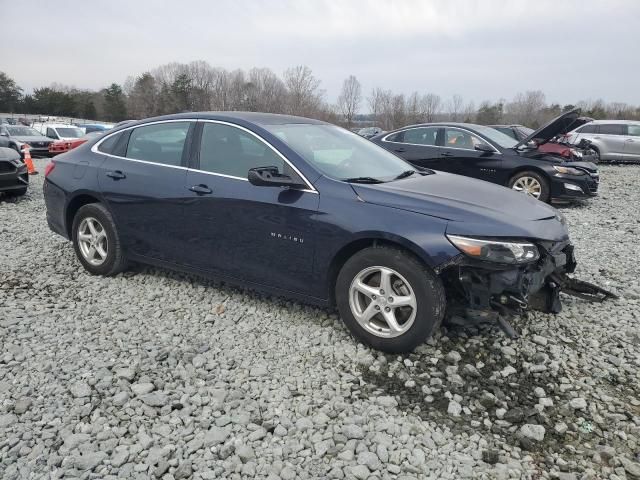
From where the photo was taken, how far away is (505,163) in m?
8.57

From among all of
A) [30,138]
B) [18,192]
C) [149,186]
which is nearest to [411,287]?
[149,186]

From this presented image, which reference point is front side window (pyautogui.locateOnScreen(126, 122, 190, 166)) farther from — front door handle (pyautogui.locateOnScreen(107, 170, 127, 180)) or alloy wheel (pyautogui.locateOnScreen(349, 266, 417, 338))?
alloy wheel (pyautogui.locateOnScreen(349, 266, 417, 338))

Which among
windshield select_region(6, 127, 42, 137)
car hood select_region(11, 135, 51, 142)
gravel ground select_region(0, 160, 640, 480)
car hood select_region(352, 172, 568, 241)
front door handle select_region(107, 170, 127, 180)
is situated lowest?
gravel ground select_region(0, 160, 640, 480)

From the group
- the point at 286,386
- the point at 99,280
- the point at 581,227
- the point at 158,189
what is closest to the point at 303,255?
the point at 286,386

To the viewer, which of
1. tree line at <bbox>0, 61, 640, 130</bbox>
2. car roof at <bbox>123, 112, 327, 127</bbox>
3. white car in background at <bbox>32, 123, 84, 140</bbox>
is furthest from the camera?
tree line at <bbox>0, 61, 640, 130</bbox>

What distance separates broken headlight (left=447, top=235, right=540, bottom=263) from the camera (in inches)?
115

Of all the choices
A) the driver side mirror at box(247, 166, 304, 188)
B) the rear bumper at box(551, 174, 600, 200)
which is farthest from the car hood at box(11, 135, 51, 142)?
the driver side mirror at box(247, 166, 304, 188)

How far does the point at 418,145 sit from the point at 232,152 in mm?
6066

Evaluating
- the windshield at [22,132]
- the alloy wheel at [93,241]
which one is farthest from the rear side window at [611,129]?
the windshield at [22,132]

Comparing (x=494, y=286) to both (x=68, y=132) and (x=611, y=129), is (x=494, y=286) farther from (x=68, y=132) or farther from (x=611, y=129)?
(x=68, y=132)

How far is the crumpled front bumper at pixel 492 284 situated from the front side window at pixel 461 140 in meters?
5.74

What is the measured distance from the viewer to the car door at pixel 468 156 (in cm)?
862

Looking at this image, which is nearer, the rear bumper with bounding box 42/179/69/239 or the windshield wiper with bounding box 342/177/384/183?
the windshield wiper with bounding box 342/177/384/183

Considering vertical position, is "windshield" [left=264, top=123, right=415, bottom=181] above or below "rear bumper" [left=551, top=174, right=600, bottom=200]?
above
